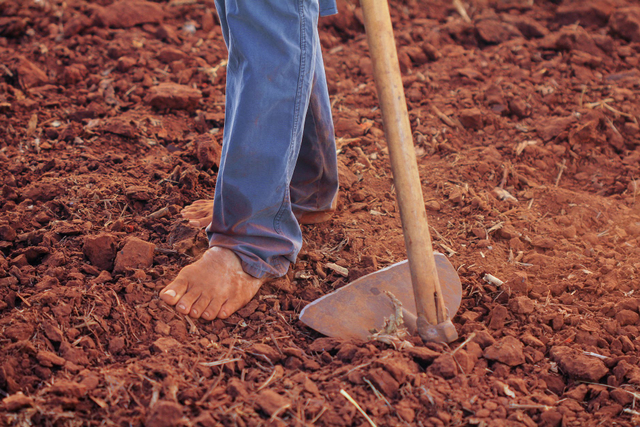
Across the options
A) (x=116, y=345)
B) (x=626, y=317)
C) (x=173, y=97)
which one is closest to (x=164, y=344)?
(x=116, y=345)

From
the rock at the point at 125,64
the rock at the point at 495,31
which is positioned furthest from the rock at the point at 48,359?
the rock at the point at 495,31

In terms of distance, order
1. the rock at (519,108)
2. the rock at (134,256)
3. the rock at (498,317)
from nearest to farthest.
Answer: the rock at (498,317)
the rock at (134,256)
the rock at (519,108)

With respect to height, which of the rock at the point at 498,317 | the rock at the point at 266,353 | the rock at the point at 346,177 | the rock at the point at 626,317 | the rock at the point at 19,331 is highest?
the rock at the point at 19,331

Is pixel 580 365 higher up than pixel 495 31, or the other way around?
pixel 495 31

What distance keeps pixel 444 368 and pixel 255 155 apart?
3.12ft

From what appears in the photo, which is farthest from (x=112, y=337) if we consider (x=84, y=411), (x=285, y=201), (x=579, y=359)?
(x=579, y=359)

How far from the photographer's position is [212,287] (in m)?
2.07

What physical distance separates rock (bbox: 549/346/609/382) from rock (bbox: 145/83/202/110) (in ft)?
8.72

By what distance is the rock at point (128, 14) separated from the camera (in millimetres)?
4512

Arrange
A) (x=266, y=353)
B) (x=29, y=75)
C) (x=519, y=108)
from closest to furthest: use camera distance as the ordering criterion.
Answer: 1. (x=266, y=353)
2. (x=519, y=108)
3. (x=29, y=75)

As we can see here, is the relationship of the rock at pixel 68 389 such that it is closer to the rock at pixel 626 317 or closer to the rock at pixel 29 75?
the rock at pixel 626 317

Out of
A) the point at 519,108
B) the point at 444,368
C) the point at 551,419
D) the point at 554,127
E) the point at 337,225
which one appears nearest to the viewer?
the point at 551,419

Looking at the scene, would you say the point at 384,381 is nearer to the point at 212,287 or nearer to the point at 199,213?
the point at 212,287

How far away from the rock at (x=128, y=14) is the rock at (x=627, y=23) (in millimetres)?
3861
